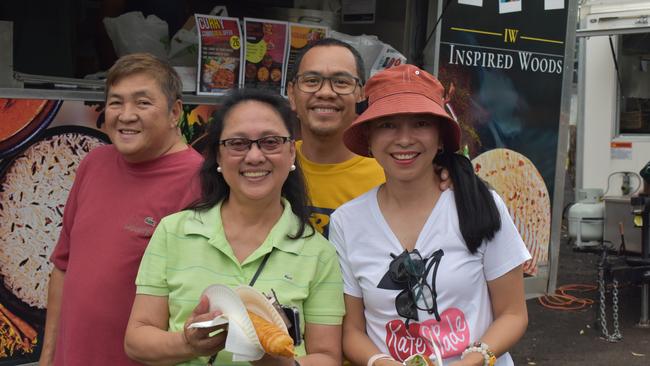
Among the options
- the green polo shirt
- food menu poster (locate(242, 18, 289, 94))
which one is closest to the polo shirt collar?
the green polo shirt

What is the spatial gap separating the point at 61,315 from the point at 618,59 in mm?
7716

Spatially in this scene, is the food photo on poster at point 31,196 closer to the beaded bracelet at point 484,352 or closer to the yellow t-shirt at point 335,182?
the yellow t-shirt at point 335,182

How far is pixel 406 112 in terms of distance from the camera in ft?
7.32

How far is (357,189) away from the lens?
2680mm

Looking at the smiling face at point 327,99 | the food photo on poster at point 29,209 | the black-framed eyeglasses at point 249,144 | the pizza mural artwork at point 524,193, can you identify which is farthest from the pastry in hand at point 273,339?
the pizza mural artwork at point 524,193

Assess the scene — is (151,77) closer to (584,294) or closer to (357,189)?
(357,189)

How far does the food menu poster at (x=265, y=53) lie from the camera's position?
4.68 m

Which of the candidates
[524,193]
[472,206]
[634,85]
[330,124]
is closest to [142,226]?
[330,124]

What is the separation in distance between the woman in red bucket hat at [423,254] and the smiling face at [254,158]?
0.85 feet

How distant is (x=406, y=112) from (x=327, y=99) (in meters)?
0.50

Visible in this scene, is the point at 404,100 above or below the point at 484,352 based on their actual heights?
above

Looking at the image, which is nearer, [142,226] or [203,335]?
[203,335]

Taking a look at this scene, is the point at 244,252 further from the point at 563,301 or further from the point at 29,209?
the point at 563,301

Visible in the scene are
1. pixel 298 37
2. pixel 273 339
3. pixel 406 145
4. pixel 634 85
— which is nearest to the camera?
pixel 273 339
